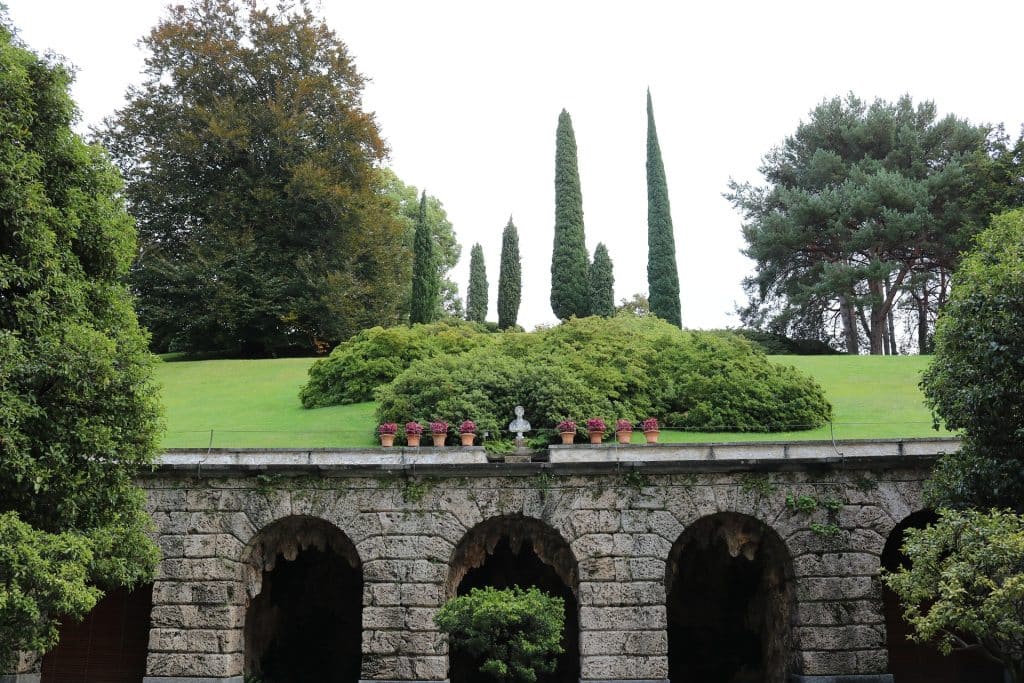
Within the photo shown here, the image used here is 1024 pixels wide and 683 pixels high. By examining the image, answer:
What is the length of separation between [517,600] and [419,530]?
2738mm

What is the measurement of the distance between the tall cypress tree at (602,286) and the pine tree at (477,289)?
771 centimetres

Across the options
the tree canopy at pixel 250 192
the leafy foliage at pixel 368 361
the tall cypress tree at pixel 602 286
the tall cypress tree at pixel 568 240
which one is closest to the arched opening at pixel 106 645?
the leafy foliage at pixel 368 361

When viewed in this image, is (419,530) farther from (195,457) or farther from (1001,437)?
(1001,437)

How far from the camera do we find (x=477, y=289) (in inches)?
1692

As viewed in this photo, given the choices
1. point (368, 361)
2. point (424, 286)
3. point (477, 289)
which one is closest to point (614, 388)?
point (368, 361)

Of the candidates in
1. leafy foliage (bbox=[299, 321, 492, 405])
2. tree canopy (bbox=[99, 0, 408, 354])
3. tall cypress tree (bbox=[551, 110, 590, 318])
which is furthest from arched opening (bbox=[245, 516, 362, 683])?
tall cypress tree (bbox=[551, 110, 590, 318])

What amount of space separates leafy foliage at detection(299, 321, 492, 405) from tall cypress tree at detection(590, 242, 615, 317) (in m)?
11.8

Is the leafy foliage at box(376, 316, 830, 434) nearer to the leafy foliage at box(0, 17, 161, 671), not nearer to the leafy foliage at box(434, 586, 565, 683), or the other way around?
the leafy foliage at box(434, 586, 565, 683)

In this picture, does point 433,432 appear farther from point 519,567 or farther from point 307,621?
point 307,621

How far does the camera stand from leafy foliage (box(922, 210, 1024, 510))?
11289 millimetres

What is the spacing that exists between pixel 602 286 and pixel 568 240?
8.35 ft

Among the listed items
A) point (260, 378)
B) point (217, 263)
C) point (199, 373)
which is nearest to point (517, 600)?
point (260, 378)

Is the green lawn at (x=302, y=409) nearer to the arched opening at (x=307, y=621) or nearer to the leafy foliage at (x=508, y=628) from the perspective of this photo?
the arched opening at (x=307, y=621)

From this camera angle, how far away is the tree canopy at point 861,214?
34.0 m
